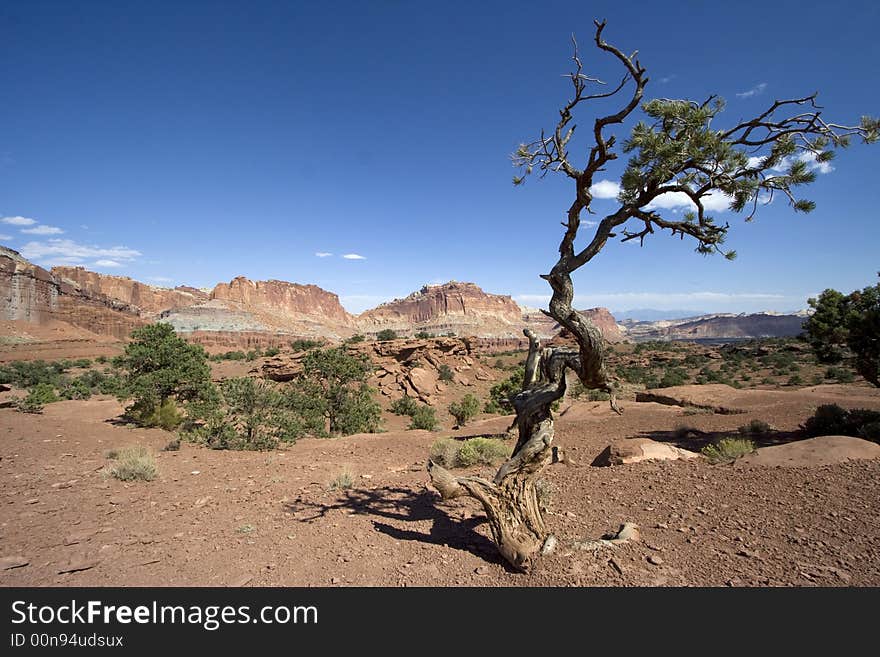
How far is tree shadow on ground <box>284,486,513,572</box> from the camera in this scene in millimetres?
4793

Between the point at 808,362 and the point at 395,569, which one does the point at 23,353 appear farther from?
the point at 808,362

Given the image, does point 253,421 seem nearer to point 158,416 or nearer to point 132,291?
point 158,416

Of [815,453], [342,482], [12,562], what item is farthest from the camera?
[342,482]

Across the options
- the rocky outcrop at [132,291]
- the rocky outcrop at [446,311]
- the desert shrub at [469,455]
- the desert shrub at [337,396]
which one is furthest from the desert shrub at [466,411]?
the rocky outcrop at [446,311]

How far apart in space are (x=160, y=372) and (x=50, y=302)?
71.5 meters

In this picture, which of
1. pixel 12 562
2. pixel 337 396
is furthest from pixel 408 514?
pixel 337 396

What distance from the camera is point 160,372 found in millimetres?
15344

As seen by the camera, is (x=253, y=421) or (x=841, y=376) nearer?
(x=253, y=421)

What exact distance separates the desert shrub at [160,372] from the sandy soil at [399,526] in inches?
257

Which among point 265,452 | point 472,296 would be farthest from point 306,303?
point 265,452

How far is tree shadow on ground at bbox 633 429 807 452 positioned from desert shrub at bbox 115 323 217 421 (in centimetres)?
1709
